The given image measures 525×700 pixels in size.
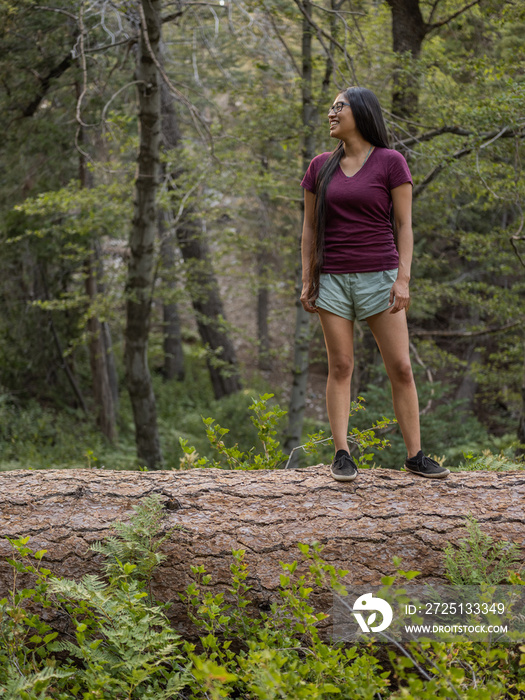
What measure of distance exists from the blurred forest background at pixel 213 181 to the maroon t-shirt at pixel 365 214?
161cm

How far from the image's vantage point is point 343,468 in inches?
134

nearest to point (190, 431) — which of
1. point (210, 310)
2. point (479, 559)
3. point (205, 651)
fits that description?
point (210, 310)

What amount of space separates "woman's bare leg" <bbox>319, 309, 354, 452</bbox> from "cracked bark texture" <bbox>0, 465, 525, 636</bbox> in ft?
1.00

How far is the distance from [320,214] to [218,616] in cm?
211

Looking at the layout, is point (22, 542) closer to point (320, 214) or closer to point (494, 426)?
point (320, 214)

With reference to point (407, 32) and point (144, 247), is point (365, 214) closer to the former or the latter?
point (144, 247)

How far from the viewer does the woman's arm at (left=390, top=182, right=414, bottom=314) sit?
3.25 meters

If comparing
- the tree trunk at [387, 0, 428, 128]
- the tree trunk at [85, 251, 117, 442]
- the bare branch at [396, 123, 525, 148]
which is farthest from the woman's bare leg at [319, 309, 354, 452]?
the tree trunk at [85, 251, 117, 442]

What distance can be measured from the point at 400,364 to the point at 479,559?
1.12m

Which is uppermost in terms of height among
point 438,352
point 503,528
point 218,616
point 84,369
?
point 503,528

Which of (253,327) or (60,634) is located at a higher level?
(60,634)

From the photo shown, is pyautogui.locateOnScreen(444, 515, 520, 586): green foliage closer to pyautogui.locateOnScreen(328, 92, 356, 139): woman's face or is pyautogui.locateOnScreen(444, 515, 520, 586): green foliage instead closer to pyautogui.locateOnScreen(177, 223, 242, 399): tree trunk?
pyautogui.locateOnScreen(328, 92, 356, 139): woman's face

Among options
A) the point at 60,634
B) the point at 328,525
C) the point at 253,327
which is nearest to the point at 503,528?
the point at 328,525

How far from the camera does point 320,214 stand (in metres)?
3.35
